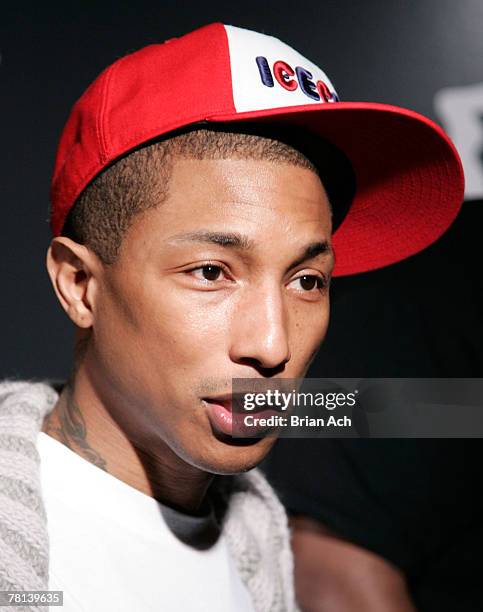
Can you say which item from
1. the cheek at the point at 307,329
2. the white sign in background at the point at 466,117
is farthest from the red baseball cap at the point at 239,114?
the white sign in background at the point at 466,117

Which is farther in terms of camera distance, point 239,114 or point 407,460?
point 407,460

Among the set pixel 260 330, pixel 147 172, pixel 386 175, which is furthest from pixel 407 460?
pixel 147 172

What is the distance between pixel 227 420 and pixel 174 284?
0.58ft

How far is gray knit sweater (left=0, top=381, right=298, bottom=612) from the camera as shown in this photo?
900 millimetres

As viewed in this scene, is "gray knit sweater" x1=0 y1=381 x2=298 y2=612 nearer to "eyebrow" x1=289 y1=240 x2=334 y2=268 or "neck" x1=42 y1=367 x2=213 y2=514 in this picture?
"neck" x1=42 y1=367 x2=213 y2=514

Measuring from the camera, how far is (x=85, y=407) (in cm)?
106

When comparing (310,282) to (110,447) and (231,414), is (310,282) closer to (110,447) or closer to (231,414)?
(231,414)

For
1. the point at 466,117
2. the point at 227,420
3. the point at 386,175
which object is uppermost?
the point at 466,117

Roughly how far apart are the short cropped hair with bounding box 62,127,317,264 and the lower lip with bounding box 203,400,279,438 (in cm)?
22

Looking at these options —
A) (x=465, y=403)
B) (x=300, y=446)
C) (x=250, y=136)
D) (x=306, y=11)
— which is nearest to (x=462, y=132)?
(x=306, y=11)

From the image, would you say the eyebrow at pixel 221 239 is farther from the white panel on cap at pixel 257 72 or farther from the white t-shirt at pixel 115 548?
the white t-shirt at pixel 115 548

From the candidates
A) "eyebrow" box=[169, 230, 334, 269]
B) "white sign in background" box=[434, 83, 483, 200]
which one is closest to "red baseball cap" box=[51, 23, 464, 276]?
"eyebrow" box=[169, 230, 334, 269]

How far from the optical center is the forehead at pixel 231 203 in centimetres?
91

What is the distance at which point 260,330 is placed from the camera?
900mm
